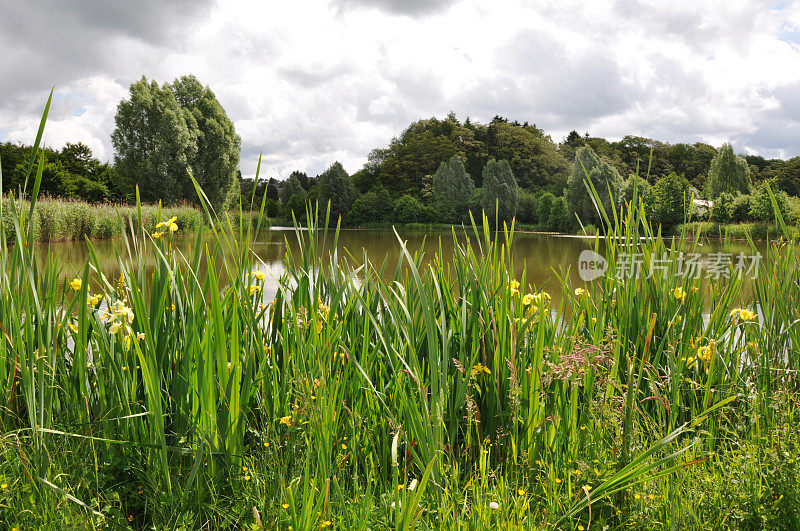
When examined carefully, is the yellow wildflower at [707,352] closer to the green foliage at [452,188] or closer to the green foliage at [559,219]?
the green foliage at [559,219]

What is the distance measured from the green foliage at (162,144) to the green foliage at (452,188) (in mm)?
15380

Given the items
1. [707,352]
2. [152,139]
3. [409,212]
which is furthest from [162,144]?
[707,352]

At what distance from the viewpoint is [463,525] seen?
89 centimetres

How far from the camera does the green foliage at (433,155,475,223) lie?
31.2 m

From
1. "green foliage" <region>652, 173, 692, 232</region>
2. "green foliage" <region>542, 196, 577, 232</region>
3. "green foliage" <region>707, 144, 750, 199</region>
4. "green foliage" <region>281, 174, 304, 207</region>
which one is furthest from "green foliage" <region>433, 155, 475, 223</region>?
"green foliage" <region>707, 144, 750, 199</region>

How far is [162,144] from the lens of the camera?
1806 centimetres

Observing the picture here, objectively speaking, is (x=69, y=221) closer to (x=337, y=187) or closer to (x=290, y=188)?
(x=337, y=187)

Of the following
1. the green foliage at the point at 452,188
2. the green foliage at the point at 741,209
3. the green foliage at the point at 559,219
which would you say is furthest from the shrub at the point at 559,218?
the green foliage at the point at 452,188

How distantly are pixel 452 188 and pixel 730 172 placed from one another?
16.3 m

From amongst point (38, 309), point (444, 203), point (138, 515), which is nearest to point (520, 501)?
point (138, 515)

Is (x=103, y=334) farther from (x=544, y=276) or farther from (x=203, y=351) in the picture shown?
(x=544, y=276)

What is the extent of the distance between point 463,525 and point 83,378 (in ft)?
2.94

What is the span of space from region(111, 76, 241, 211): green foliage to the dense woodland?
1.7 inches

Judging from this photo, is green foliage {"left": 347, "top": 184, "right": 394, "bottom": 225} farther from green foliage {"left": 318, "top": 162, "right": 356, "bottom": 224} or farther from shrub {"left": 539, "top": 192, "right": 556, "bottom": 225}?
shrub {"left": 539, "top": 192, "right": 556, "bottom": 225}
